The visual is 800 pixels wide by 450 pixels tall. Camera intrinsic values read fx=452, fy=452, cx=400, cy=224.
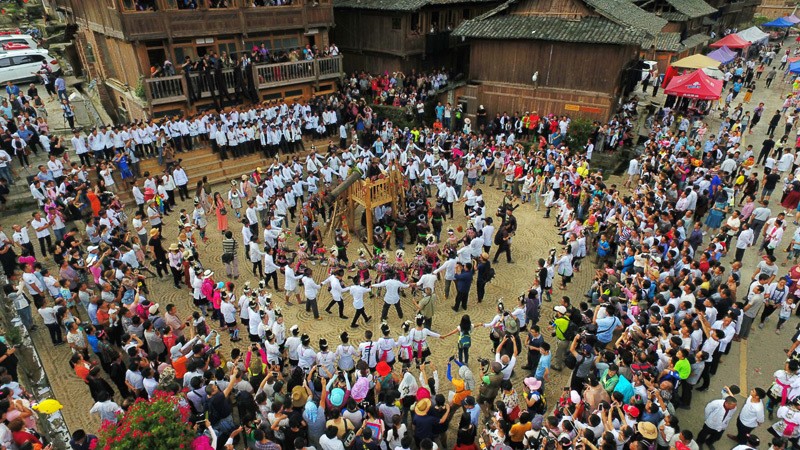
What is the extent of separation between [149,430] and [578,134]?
20.7m

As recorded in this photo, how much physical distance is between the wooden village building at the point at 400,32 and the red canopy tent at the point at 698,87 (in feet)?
39.0

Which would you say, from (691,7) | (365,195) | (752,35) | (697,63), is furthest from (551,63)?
(752,35)

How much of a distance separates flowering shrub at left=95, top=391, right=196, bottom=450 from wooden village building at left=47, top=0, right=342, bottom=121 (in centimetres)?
1650

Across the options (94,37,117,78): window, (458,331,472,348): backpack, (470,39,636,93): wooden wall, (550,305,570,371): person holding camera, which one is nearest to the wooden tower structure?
(458,331,472,348): backpack

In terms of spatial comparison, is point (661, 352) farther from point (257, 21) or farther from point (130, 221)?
point (257, 21)

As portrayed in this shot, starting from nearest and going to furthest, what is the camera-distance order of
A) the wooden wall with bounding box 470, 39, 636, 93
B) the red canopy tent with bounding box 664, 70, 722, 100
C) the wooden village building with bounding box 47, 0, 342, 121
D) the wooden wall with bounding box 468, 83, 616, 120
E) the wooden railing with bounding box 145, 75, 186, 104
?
the wooden railing with bounding box 145, 75, 186, 104, the wooden village building with bounding box 47, 0, 342, 121, the wooden wall with bounding box 470, 39, 636, 93, the red canopy tent with bounding box 664, 70, 722, 100, the wooden wall with bounding box 468, 83, 616, 120

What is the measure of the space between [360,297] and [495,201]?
9.65m

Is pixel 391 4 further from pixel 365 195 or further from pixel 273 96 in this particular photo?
pixel 365 195

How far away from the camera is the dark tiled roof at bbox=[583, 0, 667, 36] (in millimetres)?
20859

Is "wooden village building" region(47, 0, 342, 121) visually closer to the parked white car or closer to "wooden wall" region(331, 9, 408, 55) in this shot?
the parked white car

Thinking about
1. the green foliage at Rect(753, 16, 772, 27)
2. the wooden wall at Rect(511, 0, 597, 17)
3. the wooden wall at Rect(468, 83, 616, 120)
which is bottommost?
the wooden wall at Rect(468, 83, 616, 120)

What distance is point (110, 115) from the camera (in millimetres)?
23641

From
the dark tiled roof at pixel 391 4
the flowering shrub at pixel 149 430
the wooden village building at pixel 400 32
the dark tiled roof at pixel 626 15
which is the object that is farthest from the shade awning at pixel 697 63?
the flowering shrub at pixel 149 430

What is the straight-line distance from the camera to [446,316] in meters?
12.2
